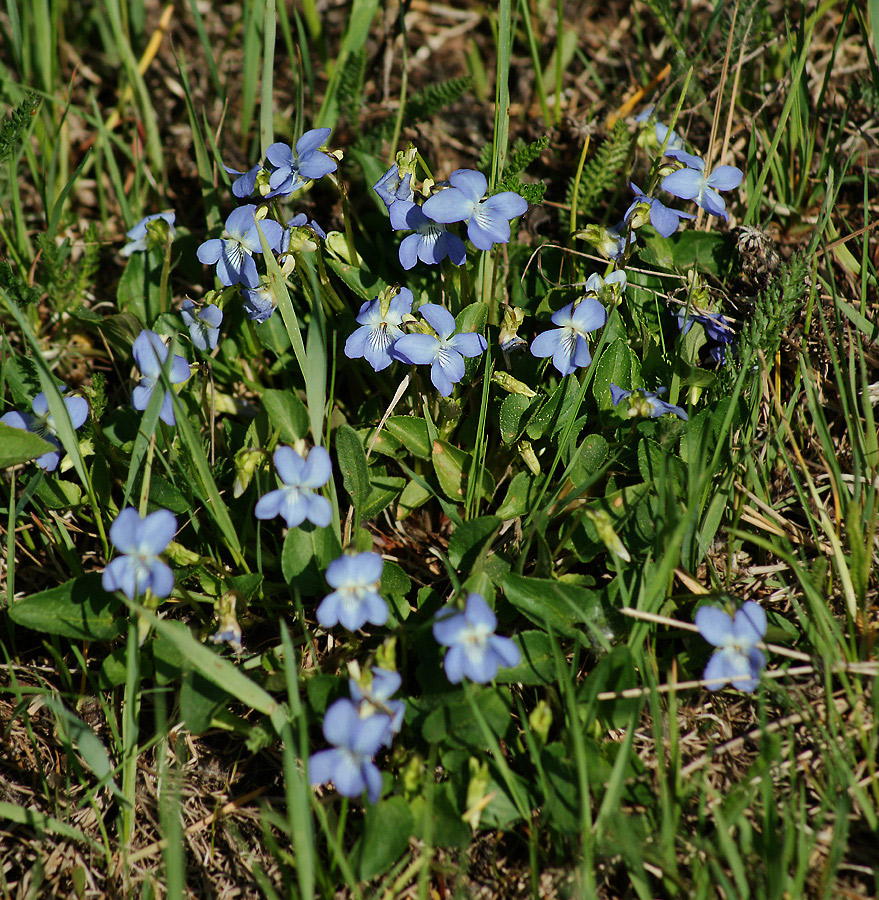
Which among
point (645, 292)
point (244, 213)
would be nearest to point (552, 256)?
point (645, 292)

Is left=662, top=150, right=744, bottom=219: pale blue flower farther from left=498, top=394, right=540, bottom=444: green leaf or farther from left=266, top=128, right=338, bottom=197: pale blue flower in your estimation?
left=266, top=128, right=338, bottom=197: pale blue flower

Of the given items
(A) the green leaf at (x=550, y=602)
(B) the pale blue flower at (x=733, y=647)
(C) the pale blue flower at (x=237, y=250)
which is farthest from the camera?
(C) the pale blue flower at (x=237, y=250)

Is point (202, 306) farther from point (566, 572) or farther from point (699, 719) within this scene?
point (699, 719)

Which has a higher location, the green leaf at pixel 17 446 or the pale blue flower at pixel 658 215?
the pale blue flower at pixel 658 215

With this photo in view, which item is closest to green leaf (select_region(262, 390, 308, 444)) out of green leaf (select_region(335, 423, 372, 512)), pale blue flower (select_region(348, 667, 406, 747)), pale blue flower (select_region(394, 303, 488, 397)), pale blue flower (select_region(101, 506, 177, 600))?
green leaf (select_region(335, 423, 372, 512))

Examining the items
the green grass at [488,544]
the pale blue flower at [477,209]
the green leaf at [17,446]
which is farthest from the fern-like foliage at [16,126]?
the pale blue flower at [477,209]

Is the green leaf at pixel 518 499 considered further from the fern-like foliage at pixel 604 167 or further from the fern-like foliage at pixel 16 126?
the fern-like foliage at pixel 16 126
